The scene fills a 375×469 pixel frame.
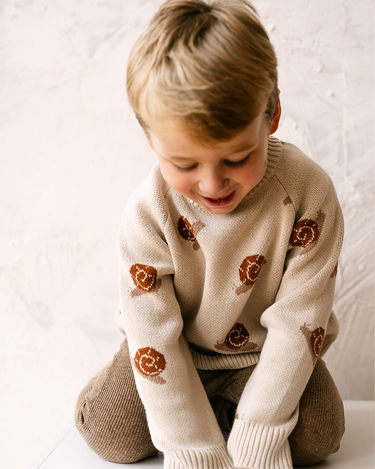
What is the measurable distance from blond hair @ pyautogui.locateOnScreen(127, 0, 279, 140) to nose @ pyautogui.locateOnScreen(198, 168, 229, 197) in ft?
0.16

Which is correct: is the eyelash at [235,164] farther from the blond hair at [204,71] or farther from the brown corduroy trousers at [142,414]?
the brown corduroy trousers at [142,414]

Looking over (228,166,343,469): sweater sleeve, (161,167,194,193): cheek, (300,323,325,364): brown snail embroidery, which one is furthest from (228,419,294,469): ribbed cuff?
(161,167,194,193): cheek

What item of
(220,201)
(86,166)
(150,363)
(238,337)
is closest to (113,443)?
(150,363)

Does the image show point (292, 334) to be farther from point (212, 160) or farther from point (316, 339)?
point (212, 160)

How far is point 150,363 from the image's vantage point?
2.27ft

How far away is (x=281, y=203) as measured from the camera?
27.1 inches

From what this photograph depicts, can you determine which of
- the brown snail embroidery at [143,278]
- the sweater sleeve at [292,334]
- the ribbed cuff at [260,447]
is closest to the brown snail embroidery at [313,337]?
the sweater sleeve at [292,334]

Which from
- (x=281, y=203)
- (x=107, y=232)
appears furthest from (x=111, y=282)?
(x=281, y=203)

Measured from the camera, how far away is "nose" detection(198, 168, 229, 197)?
54cm

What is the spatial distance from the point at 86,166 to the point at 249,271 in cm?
43

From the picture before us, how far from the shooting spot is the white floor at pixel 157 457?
69cm

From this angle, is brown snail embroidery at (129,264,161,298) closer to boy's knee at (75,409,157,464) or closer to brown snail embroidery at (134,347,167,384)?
brown snail embroidery at (134,347,167,384)

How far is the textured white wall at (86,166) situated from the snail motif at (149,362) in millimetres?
320

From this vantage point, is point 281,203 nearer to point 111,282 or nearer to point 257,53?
point 257,53
